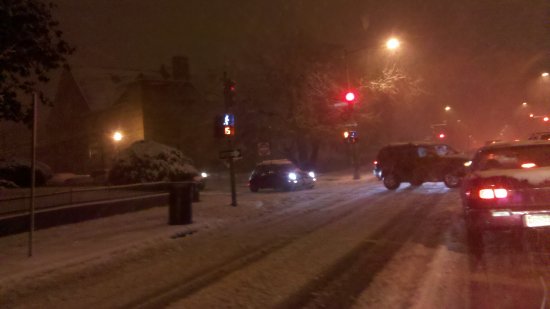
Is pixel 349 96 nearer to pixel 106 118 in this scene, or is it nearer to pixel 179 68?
pixel 106 118

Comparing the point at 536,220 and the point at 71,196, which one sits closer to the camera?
the point at 536,220

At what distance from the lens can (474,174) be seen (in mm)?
8914

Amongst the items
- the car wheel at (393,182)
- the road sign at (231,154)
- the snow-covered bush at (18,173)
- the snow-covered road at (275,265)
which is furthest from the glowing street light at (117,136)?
the snow-covered road at (275,265)

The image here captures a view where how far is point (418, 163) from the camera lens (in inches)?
886

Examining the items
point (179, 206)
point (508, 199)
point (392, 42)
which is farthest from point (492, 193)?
point (392, 42)

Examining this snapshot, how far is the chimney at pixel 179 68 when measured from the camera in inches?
1753

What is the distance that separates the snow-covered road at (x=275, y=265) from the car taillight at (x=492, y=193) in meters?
0.90

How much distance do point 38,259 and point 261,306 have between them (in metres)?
5.35

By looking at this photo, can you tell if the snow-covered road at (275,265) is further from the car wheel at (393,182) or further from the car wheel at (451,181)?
the car wheel at (393,182)

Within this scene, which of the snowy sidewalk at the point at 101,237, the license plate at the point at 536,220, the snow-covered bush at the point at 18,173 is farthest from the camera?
the snow-covered bush at the point at 18,173

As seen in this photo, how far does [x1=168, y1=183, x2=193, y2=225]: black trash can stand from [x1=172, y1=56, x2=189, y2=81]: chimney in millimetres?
31591

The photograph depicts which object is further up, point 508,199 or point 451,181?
point 451,181

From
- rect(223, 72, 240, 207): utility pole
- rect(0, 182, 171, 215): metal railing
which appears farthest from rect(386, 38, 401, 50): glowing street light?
rect(0, 182, 171, 215): metal railing

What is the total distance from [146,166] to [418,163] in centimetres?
1121
